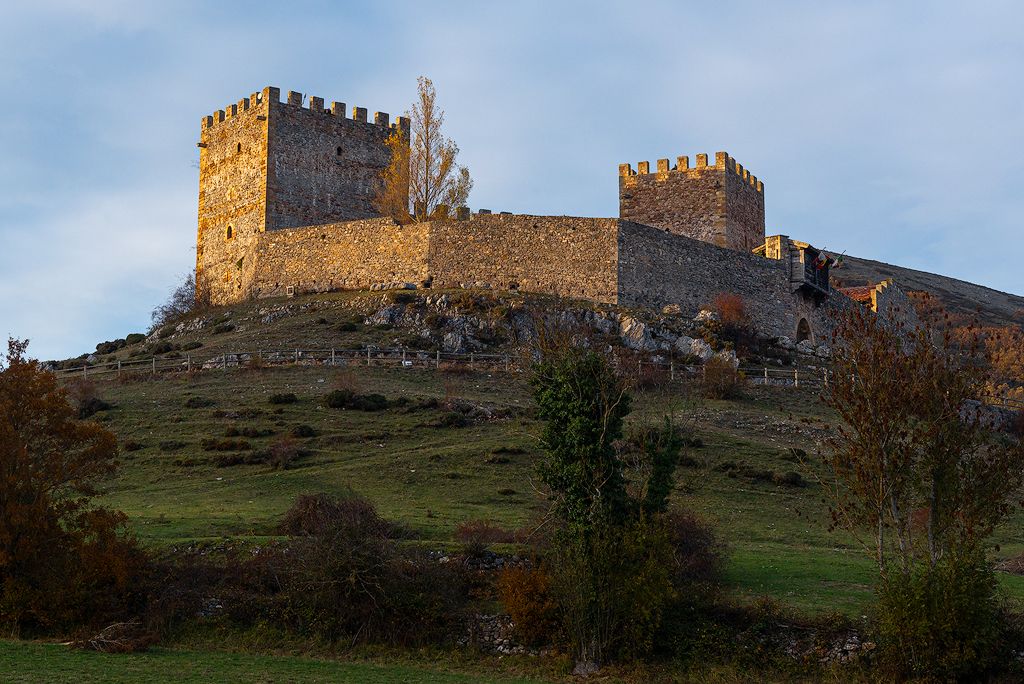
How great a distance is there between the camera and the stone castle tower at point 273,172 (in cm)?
6112

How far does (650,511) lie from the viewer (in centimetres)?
2472

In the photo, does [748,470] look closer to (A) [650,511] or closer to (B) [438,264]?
(A) [650,511]

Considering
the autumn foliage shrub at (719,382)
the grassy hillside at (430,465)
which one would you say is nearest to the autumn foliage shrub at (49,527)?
the grassy hillside at (430,465)

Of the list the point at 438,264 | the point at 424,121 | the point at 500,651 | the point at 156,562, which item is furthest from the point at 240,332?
the point at 500,651

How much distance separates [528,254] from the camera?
54.7 metres

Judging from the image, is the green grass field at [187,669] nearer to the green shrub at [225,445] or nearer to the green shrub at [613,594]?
the green shrub at [613,594]

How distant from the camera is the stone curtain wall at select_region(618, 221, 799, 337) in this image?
179 feet

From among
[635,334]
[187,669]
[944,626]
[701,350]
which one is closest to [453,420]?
[635,334]

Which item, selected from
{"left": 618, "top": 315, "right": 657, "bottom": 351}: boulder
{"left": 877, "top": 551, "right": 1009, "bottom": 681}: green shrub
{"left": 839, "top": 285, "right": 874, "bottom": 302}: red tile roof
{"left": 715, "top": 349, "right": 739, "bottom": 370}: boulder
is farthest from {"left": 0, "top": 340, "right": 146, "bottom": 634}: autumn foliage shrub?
{"left": 839, "top": 285, "right": 874, "bottom": 302}: red tile roof

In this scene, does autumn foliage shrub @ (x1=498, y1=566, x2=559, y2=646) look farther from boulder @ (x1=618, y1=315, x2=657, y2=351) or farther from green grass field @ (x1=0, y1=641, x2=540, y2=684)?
boulder @ (x1=618, y1=315, x2=657, y2=351)

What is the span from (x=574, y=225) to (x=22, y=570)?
34.8 m

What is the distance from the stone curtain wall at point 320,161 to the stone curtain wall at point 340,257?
2447 mm

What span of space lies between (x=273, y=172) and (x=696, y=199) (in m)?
21.3

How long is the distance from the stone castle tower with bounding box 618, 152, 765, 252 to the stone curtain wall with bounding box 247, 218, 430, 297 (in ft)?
44.6
